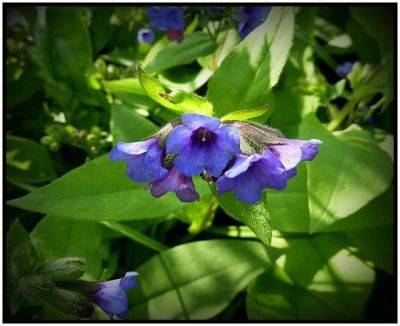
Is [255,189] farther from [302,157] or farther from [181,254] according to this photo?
[181,254]

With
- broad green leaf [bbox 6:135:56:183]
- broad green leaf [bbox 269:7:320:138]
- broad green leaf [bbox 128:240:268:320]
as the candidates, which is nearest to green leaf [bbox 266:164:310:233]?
broad green leaf [bbox 128:240:268:320]

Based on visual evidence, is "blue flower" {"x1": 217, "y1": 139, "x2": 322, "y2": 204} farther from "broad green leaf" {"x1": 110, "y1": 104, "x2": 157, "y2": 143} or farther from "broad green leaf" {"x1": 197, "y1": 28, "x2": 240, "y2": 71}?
"broad green leaf" {"x1": 197, "y1": 28, "x2": 240, "y2": 71}

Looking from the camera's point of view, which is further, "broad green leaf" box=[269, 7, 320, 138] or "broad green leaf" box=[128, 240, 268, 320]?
"broad green leaf" box=[269, 7, 320, 138]

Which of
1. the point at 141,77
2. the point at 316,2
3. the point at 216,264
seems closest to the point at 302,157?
the point at 141,77

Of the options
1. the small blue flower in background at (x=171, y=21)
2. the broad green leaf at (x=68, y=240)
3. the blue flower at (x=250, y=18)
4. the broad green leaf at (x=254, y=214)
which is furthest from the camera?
the small blue flower in background at (x=171, y=21)

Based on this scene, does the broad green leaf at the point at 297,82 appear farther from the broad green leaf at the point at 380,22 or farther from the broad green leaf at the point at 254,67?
the broad green leaf at the point at 254,67

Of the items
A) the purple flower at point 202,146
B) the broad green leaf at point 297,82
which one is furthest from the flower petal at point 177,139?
the broad green leaf at point 297,82

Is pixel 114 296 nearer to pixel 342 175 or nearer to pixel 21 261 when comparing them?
pixel 21 261
